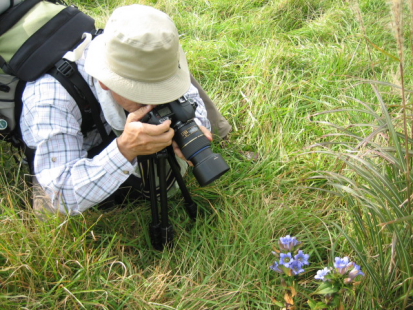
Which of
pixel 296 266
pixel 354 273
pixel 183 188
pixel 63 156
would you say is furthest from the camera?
pixel 183 188

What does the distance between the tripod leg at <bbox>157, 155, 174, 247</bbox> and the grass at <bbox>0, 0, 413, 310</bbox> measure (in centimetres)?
6

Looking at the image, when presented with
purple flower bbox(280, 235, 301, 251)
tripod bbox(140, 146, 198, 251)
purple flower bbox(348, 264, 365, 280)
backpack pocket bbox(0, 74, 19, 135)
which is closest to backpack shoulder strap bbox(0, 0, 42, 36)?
backpack pocket bbox(0, 74, 19, 135)

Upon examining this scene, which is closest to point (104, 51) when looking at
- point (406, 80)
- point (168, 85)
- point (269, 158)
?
point (168, 85)

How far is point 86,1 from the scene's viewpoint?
415 centimetres

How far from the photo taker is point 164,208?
2029mm

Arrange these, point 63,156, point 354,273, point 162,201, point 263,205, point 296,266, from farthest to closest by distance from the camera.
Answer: point 263,205, point 162,201, point 63,156, point 296,266, point 354,273

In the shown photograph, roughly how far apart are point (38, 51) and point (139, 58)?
49 centimetres

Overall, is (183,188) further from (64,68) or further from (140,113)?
(64,68)

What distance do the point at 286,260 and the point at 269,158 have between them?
3.48ft

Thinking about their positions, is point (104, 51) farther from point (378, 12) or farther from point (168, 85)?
point (378, 12)

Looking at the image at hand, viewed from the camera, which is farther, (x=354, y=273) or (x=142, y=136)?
(x=142, y=136)

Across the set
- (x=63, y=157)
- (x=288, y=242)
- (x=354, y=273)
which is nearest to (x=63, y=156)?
(x=63, y=157)

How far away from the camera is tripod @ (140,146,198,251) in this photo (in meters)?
1.90

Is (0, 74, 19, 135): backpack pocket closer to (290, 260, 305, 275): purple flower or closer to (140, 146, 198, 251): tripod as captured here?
(140, 146, 198, 251): tripod
